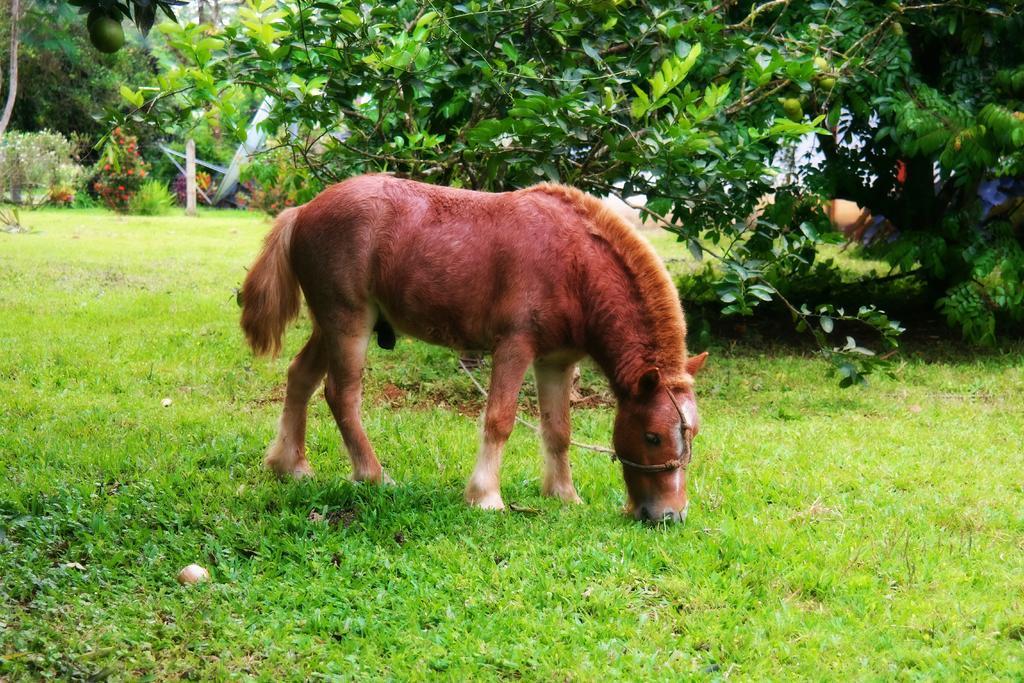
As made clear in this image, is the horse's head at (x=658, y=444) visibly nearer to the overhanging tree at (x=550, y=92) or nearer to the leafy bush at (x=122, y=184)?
the overhanging tree at (x=550, y=92)

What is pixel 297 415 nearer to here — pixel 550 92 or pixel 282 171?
pixel 550 92

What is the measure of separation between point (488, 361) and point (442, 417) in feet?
5.59

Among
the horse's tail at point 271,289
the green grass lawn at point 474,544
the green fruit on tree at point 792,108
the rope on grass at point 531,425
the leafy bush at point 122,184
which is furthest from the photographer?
the leafy bush at point 122,184

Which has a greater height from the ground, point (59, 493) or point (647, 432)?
point (647, 432)

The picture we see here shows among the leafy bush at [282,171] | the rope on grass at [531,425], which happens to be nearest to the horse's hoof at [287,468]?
the rope on grass at [531,425]

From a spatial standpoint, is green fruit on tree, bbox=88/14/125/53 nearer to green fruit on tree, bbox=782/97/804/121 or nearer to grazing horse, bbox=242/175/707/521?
grazing horse, bbox=242/175/707/521

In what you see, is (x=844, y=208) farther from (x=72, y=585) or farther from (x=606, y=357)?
(x=72, y=585)

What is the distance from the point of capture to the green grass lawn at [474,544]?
4176mm

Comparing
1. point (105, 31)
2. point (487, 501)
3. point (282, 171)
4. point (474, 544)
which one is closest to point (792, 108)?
point (487, 501)

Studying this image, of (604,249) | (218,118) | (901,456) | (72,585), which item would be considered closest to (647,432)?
(604,249)

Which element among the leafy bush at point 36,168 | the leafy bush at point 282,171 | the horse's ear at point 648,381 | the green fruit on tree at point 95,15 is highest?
the green fruit on tree at point 95,15

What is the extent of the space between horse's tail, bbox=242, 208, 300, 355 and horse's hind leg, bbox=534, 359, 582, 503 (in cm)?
160

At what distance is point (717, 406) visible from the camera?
8.43 meters

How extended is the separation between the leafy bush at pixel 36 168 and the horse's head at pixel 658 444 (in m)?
18.5
